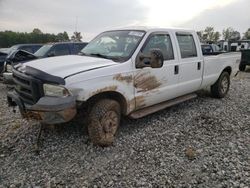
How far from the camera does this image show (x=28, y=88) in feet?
12.2

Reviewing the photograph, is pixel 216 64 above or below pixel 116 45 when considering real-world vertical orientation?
below

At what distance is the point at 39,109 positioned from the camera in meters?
3.35

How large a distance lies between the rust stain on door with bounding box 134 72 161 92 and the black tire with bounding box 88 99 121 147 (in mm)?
535

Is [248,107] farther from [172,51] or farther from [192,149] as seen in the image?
[192,149]

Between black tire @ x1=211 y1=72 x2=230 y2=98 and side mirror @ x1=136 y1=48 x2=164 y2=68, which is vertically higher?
side mirror @ x1=136 y1=48 x2=164 y2=68

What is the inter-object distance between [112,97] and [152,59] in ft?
2.89

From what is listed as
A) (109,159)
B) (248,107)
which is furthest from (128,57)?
(248,107)

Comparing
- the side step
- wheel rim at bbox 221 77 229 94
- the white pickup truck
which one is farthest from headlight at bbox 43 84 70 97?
wheel rim at bbox 221 77 229 94

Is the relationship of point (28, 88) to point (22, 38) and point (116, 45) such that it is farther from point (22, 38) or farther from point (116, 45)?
point (22, 38)

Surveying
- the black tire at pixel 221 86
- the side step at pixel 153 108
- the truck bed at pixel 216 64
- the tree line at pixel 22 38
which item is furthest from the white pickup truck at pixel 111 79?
the tree line at pixel 22 38

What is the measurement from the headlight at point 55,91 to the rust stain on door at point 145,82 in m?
1.31

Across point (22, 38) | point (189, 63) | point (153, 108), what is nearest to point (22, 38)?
point (22, 38)

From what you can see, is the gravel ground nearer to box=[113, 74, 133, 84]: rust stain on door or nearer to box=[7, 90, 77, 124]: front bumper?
box=[7, 90, 77, 124]: front bumper

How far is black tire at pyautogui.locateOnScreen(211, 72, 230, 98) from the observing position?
6.93m
